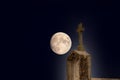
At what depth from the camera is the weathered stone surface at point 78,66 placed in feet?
40.5

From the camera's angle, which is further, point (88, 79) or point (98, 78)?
Answer: point (98, 78)

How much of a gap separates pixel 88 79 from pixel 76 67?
647mm

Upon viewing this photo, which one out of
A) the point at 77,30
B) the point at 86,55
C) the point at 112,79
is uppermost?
the point at 77,30

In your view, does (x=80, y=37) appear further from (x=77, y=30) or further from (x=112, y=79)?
(x=112, y=79)

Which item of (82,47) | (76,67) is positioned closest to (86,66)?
(76,67)

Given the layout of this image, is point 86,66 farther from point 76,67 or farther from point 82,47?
point 82,47

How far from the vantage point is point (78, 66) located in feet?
41.1

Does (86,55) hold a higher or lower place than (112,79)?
higher

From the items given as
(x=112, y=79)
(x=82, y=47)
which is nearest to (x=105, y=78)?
(x=112, y=79)

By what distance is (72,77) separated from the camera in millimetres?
12281

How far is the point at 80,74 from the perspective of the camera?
12.4 meters

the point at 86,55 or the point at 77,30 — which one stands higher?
the point at 77,30

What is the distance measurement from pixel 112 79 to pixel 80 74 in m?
2.60

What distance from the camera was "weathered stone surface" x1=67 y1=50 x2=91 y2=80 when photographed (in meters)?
12.4
